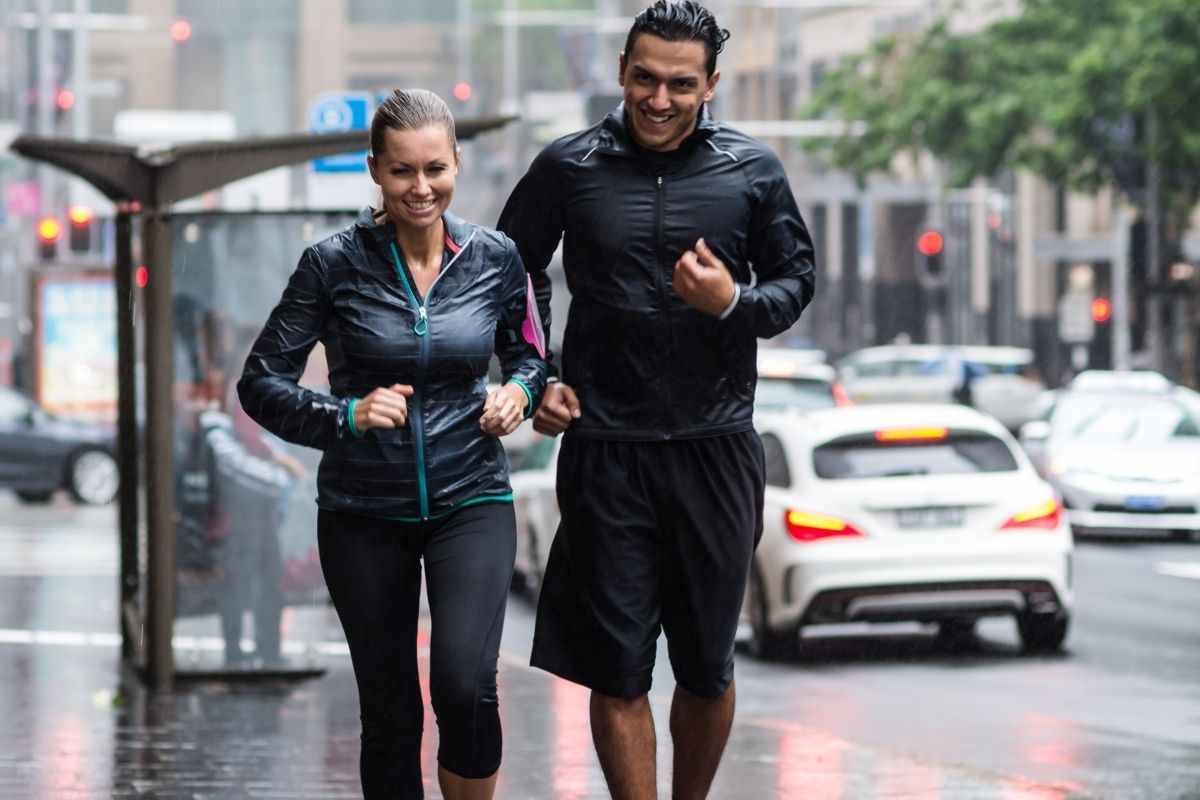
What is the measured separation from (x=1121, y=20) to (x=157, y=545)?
2979 centimetres

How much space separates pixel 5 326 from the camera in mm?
73250

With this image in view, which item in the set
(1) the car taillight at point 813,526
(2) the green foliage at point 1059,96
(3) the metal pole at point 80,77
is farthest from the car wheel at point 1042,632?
(3) the metal pole at point 80,77

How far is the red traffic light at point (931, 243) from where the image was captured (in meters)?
53.8

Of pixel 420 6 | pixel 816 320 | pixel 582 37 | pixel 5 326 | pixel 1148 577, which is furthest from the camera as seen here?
pixel 816 320

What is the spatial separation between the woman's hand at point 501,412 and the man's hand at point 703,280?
421 millimetres

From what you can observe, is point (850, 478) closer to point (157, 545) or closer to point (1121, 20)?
point (157, 545)

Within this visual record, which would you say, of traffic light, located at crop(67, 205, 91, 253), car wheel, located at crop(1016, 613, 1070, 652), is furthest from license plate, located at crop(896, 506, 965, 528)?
traffic light, located at crop(67, 205, 91, 253)

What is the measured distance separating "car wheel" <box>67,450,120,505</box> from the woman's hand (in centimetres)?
2520

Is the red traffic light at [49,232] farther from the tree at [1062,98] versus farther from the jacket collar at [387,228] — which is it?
the jacket collar at [387,228]

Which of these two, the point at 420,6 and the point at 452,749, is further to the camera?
the point at 420,6

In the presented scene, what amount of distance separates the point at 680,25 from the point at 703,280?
22.9 inches

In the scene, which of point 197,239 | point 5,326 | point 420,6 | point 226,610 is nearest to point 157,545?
point 226,610

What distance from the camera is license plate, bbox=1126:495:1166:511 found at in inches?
931

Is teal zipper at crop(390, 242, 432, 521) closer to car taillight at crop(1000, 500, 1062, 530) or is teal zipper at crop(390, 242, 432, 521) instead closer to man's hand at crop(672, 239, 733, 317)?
man's hand at crop(672, 239, 733, 317)
